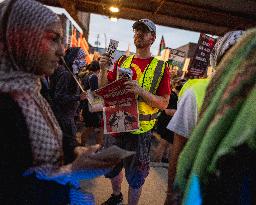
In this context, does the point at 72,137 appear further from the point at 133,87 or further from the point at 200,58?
the point at 200,58

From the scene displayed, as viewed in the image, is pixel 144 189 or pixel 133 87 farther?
pixel 144 189

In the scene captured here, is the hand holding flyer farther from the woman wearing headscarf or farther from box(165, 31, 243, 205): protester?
the woman wearing headscarf

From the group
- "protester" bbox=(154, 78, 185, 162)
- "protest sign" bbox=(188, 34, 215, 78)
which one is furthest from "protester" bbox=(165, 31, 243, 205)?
"protest sign" bbox=(188, 34, 215, 78)

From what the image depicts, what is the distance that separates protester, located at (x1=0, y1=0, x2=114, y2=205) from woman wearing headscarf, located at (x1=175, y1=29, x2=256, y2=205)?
1.88 ft

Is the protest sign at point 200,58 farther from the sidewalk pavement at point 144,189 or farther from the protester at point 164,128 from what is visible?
the sidewalk pavement at point 144,189

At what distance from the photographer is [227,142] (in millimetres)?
845

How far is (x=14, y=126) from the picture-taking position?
137 cm

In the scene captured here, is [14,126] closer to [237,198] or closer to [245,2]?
[237,198]

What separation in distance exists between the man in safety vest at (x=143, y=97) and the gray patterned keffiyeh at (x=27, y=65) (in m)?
1.57

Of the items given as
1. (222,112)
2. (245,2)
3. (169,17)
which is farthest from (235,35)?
(169,17)

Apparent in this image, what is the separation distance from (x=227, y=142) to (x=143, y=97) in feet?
7.32

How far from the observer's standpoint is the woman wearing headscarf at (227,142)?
837 millimetres

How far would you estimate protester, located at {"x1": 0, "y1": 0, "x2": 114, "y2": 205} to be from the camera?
138 centimetres

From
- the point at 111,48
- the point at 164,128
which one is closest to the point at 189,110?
the point at 111,48
